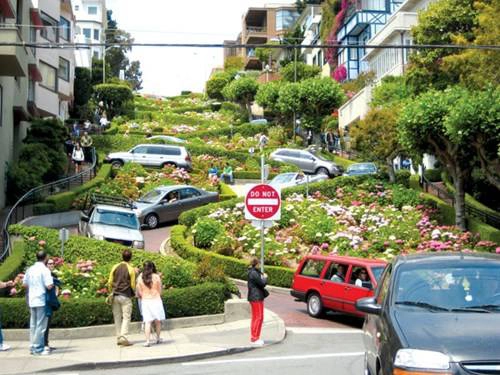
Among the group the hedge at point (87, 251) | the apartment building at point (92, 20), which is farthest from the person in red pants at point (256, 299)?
the apartment building at point (92, 20)

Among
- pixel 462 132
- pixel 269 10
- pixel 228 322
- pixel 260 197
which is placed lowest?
pixel 228 322

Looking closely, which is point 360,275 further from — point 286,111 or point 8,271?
point 286,111

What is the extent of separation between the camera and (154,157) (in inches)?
1750

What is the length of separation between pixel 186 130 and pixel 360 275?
56.1m

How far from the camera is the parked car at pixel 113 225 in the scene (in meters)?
24.2

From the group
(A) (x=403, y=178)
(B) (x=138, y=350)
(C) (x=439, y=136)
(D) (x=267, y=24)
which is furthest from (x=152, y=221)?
(D) (x=267, y=24)

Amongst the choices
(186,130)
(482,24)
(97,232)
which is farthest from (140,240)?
(186,130)

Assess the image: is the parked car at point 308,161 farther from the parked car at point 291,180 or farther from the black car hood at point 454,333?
the black car hood at point 454,333

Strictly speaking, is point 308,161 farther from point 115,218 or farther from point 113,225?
point 113,225

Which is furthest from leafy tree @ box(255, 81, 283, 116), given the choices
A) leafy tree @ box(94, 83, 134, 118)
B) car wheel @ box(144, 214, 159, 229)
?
car wheel @ box(144, 214, 159, 229)

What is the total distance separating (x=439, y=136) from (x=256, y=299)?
15690 millimetres

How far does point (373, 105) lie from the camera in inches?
1939

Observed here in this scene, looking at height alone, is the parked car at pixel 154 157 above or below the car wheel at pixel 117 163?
above

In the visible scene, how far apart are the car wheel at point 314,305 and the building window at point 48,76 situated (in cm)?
3199
